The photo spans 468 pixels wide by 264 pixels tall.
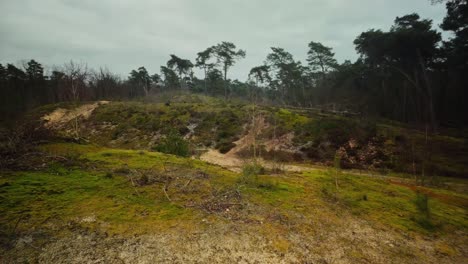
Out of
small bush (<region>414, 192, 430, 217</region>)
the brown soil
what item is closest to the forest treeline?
the brown soil

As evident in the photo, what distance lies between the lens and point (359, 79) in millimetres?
43438

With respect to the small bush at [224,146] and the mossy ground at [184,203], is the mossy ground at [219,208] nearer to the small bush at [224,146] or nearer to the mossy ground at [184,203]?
the mossy ground at [184,203]

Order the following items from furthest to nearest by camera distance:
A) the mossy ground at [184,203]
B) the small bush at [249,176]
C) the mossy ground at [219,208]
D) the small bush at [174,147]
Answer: the small bush at [174,147] < the small bush at [249,176] < the mossy ground at [184,203] < the mossy ground at [219,208]

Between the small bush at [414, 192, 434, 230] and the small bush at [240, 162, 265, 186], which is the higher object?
the small bush at [240, 162, 265, 186]

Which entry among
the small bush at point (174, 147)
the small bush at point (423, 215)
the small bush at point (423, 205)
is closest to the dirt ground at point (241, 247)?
the small bush at point (423, 215)

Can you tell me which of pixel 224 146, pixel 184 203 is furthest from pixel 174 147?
pixel 224 146

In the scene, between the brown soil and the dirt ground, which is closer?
the dirt ground

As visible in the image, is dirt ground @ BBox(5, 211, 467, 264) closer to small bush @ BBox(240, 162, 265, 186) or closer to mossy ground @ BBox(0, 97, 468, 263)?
mossy ground @ BBox(0, 97, 468, 263)

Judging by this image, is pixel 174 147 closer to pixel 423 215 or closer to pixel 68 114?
pixel 423 215

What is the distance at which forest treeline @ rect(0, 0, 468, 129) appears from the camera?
29.6 meters

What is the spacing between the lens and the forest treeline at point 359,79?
2961 cm

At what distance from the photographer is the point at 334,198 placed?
7.00m

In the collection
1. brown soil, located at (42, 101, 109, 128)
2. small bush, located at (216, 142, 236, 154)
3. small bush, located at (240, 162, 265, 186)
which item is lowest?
small bush, located at (216, 142, 236, 154)

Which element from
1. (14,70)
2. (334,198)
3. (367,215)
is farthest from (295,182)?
(14,70)
